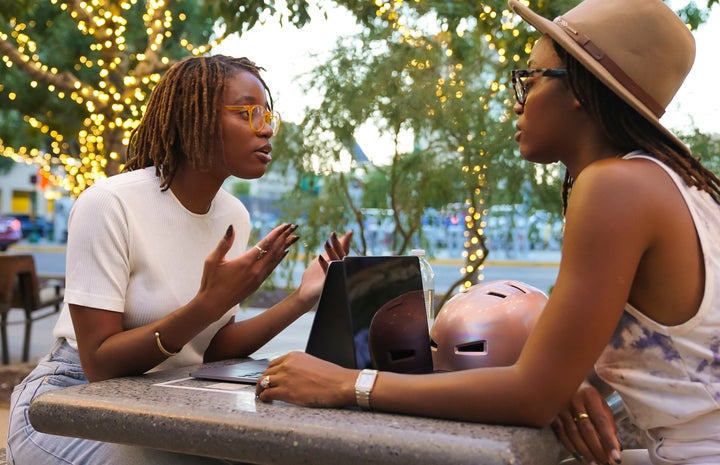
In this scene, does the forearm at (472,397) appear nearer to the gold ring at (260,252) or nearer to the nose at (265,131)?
the gold ring at (260,252)

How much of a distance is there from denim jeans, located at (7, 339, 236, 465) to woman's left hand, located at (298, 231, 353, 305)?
1.88 ft

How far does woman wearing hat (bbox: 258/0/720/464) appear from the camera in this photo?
1366mm

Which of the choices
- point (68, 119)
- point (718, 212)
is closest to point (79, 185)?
point (68, 119)

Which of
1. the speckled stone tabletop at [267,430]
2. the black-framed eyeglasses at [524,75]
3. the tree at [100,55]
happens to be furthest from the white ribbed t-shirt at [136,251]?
the tree at [100,55]

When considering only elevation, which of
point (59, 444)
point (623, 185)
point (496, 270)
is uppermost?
point (623, 185)

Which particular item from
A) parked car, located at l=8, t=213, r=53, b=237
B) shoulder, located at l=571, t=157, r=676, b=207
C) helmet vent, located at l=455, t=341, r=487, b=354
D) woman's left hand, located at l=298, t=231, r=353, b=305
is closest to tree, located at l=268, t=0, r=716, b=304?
woman's left hand, located at l=298, t=231, r=353, b=305

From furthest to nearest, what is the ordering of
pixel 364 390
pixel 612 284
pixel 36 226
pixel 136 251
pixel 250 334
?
pixel 36 226 → pixel 250 334 → pixel 136 251 → pixel 364 390 → pixel 612 284

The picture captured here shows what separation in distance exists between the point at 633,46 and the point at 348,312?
760mm

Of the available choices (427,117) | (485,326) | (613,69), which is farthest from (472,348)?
(427,117)

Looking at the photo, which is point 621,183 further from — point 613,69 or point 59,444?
point 59,444

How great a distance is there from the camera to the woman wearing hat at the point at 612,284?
137cm

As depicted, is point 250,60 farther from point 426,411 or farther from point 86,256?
point 426,411

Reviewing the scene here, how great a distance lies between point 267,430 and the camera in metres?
1.37

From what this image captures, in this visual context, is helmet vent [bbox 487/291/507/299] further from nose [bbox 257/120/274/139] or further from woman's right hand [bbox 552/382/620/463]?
nose [bbox 257/120/274/139]
